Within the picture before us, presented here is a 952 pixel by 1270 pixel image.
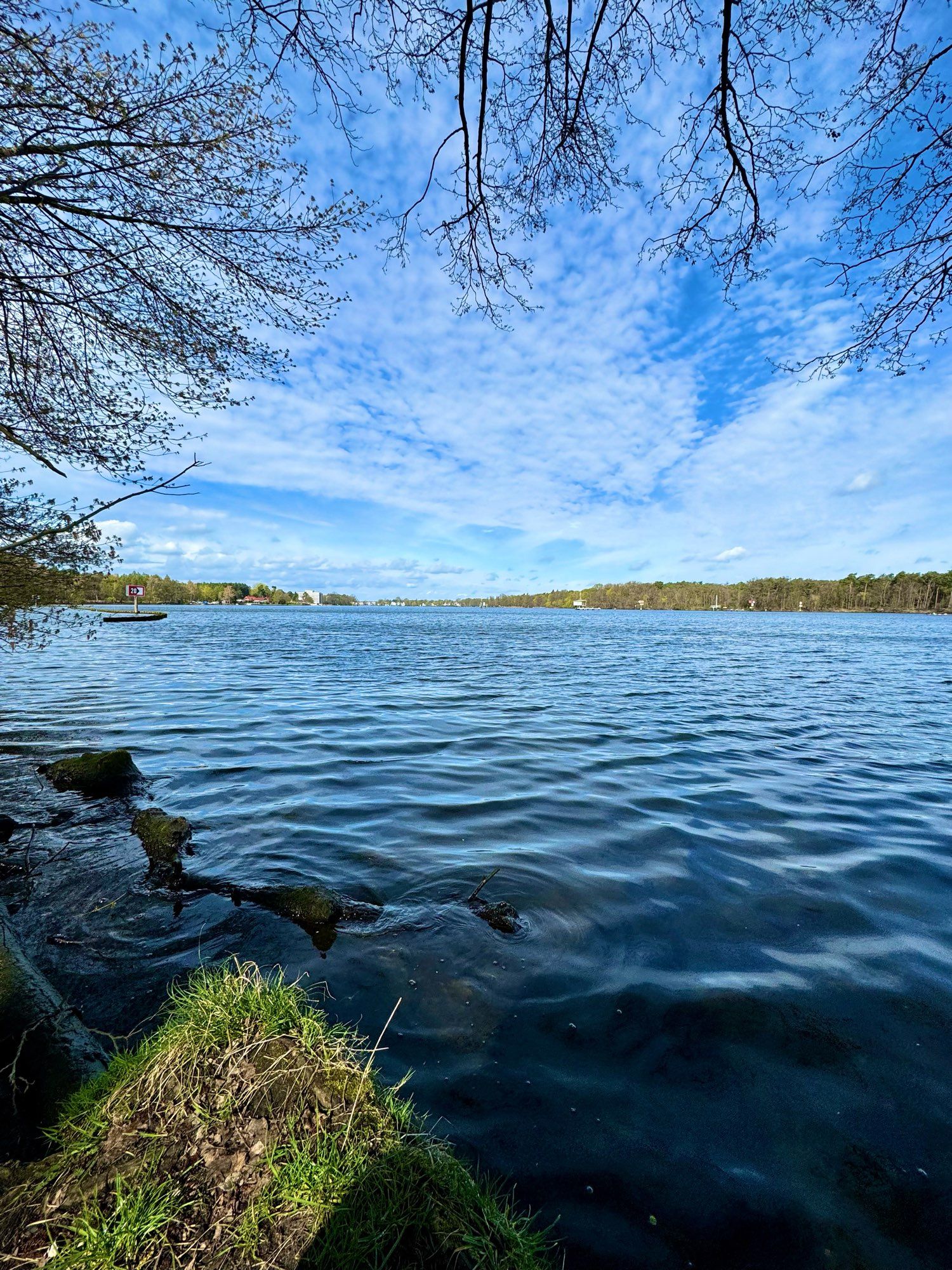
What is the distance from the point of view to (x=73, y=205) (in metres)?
6.26

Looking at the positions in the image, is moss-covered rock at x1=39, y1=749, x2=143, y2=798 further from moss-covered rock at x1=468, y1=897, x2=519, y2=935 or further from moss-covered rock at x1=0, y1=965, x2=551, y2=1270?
moss-covered rock at x1=0, y1=965, x2=551, y2=1270

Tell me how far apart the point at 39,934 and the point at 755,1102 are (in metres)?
6.09

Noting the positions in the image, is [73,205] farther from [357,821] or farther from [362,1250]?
[362,1250]

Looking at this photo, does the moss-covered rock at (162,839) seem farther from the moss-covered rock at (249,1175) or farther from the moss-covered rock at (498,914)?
the moss-covered rock at (249,1175)

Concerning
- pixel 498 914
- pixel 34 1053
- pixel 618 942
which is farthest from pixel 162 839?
pixel 618 942

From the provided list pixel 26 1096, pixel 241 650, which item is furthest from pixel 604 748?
pixel 241 650

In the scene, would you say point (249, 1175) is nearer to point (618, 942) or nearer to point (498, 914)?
point (498, 914)

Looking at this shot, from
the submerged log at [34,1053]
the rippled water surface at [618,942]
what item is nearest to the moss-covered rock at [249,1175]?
the submerged log at [34,1053]

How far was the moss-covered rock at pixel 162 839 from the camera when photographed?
629cm

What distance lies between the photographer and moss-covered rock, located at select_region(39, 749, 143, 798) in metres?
9.12

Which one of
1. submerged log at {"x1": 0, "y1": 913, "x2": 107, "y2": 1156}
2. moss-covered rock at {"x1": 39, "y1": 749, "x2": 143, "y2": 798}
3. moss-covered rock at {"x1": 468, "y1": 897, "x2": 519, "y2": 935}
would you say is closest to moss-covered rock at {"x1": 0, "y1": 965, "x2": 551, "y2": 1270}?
submerged log at {"x1": 0, "y1": 913, "x2": 107, "y2": 1156}

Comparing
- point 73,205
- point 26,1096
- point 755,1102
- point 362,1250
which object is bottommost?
point 755,1102

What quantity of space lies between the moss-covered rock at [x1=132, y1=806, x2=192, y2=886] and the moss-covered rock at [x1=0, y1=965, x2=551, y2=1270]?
13.1 ft

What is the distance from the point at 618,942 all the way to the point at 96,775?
8.64 m
